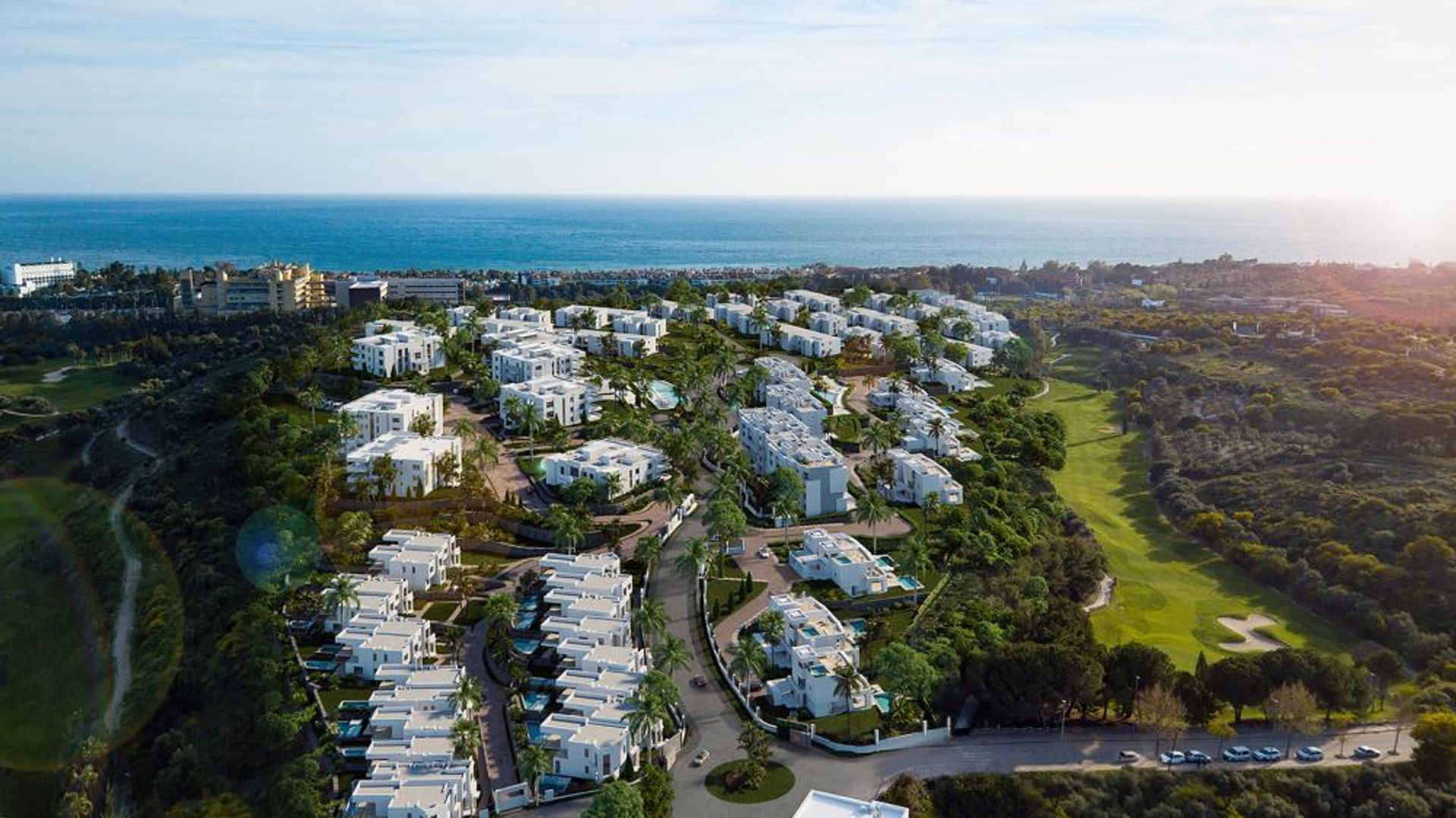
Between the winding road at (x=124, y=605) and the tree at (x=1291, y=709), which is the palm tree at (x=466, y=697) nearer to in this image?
the winding road at (x=124, y=605)

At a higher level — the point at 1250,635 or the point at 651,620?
the point at 651,620

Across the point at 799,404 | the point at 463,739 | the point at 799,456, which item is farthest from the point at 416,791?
the point at 799,404

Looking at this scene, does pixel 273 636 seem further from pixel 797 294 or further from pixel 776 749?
pixel 797 294

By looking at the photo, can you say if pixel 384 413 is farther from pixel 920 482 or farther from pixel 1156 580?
pixel 1156 580

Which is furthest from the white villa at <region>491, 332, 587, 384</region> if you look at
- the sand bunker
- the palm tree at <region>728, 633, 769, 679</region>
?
the sand bunker

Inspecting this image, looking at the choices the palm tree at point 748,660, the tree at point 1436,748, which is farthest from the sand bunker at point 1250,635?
the palm tree at point 748,660
